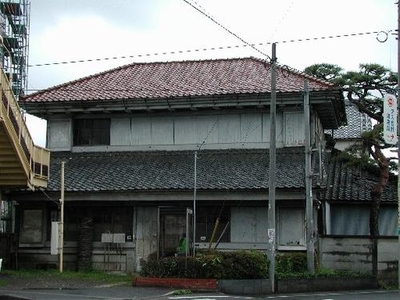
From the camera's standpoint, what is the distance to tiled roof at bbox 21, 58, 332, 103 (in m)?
25.9

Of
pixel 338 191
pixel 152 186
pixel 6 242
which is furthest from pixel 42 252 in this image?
pixel 338 191

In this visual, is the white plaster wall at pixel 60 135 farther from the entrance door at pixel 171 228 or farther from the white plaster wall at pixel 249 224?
the white plaster wall at pixel 249 224

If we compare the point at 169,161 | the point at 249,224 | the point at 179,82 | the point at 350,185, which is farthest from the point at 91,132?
the point at 350,185

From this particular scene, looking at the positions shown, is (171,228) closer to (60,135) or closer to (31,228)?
(31,228)

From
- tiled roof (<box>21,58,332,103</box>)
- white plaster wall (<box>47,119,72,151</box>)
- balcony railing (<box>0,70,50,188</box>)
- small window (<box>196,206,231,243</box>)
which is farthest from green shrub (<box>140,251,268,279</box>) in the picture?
white plaster wall (<box>47,119,72,151</box>)

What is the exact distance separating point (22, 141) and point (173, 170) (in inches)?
262

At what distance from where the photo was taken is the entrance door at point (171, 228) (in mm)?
22859

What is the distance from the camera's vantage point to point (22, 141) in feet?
64.2

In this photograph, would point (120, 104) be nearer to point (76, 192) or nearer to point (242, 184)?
point (76, 192)

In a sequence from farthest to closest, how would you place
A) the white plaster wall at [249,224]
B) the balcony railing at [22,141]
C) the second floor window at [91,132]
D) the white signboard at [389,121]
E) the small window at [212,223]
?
the second floor window at [91,132]
the small window at [212,223]
the white plaster wall at [249,224]
the balcony railing at [22,141]
the white signboard at [389,121]

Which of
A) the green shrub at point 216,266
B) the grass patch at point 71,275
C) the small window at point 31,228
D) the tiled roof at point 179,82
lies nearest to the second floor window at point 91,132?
the tiled roof at point 179,82

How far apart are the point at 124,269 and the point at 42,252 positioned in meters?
3.36

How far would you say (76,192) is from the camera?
896 inches

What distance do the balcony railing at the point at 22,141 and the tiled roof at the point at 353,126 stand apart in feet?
76.4
